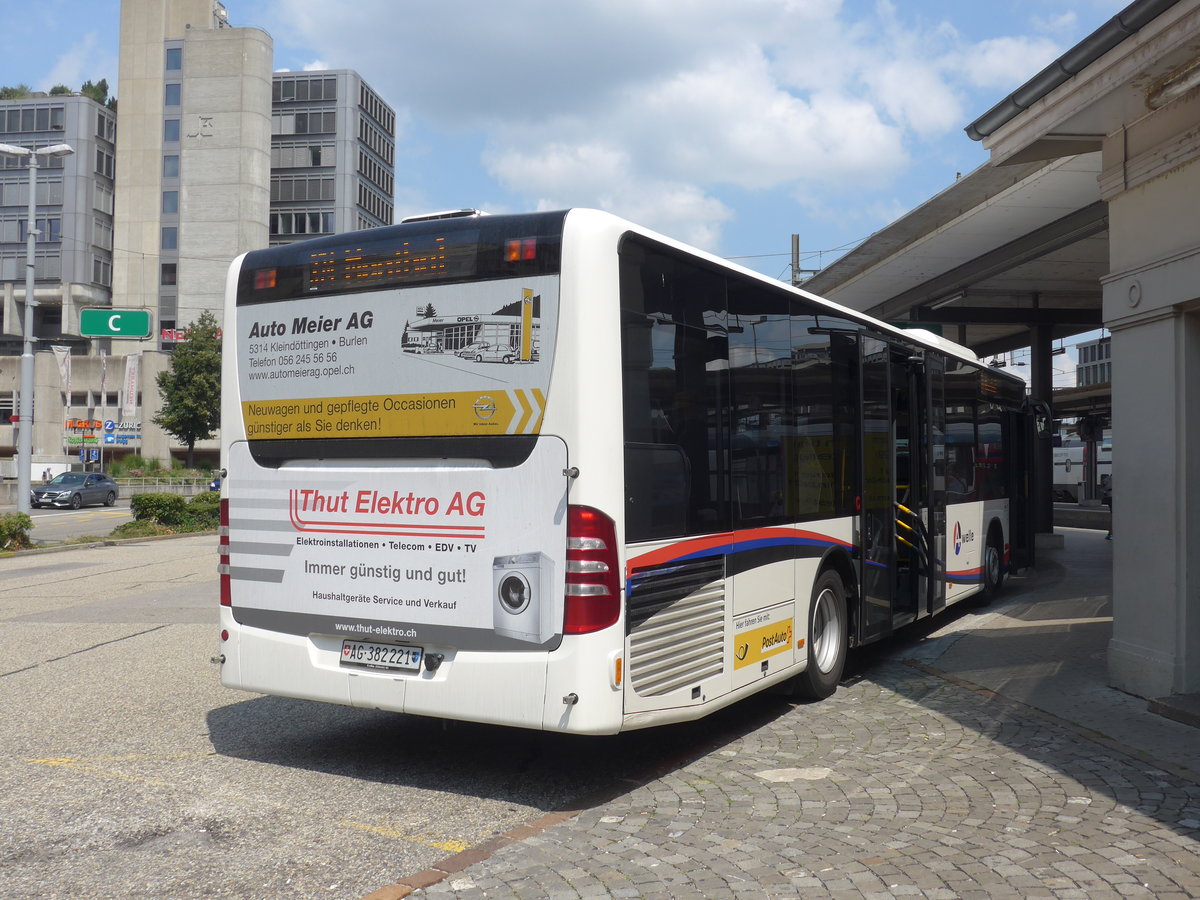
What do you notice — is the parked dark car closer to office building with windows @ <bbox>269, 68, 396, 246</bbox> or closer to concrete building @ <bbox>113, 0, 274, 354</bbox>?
concrete building @ <bbox>113, 0, 274, 354</bbox>

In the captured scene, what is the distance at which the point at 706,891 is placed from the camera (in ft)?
14.9

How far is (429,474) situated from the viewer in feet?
20.1

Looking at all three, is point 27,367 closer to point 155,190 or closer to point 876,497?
point 876,497

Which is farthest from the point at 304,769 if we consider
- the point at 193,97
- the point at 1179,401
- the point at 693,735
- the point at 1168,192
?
the point at 193,97

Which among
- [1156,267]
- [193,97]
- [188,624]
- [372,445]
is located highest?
[193,97]

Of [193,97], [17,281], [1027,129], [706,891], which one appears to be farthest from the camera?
[17,281]

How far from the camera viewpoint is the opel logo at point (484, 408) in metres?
5.89

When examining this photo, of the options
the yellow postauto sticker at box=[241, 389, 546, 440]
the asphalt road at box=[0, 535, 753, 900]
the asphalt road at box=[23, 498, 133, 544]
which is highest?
the yellow postauto sticker at box=[241, 389, 546, 440]

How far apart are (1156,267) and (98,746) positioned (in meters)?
7.62

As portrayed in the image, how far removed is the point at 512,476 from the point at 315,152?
88.1m

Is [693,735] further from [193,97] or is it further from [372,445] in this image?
[193,97]

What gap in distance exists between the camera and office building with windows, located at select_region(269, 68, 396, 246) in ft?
287

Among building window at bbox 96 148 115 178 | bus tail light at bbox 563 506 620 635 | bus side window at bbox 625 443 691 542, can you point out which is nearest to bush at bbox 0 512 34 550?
bus side window at bbox 625 443 691 542

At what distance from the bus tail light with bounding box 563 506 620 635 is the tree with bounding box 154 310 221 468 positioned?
5985cm
